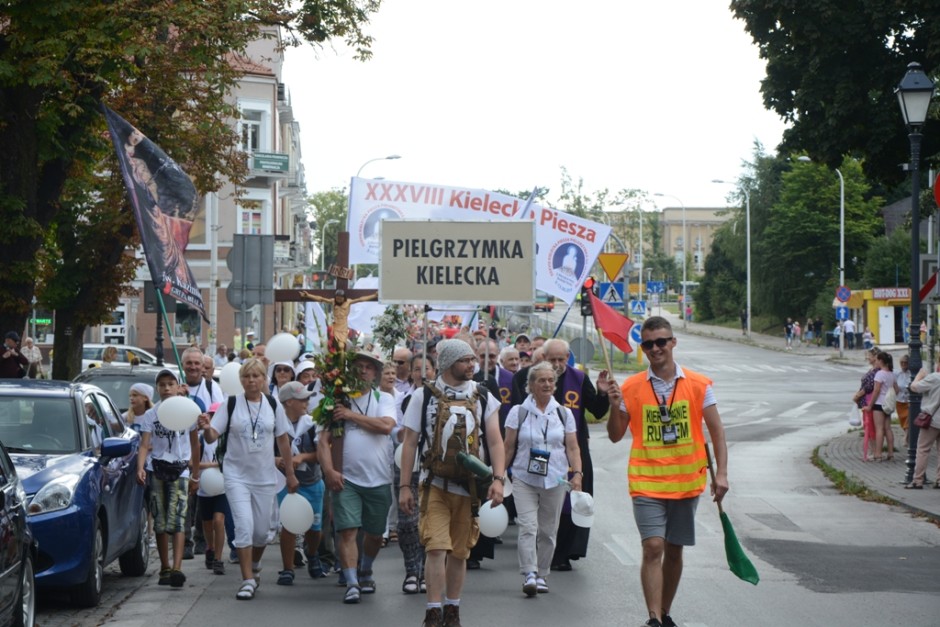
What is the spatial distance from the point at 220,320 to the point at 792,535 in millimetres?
45129

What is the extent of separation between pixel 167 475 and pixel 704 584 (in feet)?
14.4

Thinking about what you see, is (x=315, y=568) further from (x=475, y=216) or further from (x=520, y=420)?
(x=475, y=216)

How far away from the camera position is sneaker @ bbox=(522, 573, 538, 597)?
32.8 ft

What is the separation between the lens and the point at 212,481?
10617 mm

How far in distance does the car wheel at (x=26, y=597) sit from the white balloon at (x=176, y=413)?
2.75 m

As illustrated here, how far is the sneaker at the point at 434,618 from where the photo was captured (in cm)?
835


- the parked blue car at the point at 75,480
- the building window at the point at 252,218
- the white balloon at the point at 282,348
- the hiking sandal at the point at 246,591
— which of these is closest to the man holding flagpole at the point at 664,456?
the hiking sandal at the point at 246,591

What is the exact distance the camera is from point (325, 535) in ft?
38.6

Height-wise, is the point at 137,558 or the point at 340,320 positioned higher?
the point at 340,320

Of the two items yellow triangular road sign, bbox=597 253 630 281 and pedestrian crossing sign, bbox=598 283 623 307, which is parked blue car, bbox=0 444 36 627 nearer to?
yellow triangular road sign, bbox=597 253 630 281

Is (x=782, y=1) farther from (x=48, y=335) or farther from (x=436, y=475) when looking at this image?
(x=48, y=335)

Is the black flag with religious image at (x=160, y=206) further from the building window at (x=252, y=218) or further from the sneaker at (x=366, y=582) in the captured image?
the building window at (x=252, y=218)

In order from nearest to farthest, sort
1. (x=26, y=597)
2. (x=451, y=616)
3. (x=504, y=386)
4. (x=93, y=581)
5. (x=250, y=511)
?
1. (x=26, y=597)
2. (x=451, y=616)
3. (x=93, y=581)
4. (x=250, y=511)
5. (x=504, y=386)

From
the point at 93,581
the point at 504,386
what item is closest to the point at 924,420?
the point at 504,386
